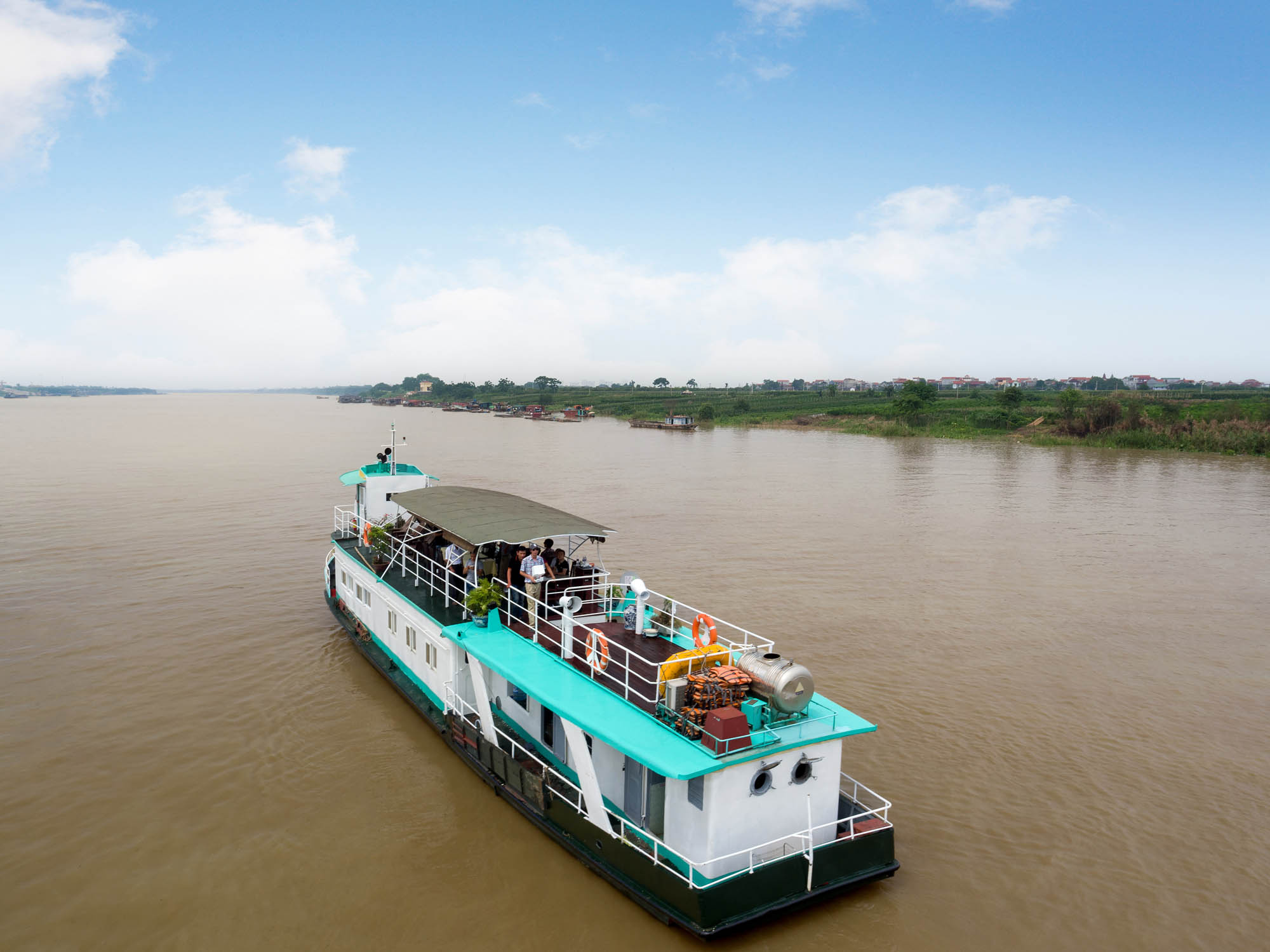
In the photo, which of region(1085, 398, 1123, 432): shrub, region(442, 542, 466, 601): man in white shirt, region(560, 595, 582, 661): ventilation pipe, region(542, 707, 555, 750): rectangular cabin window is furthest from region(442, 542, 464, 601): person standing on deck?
region(1085, 398, 1123, 432): shrub

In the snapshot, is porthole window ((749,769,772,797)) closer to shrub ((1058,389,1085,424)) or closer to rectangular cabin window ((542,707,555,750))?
rectangular cabin window ((542,707,555,750))

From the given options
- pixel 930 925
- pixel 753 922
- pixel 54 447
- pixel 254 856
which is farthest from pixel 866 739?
pixel 54 447

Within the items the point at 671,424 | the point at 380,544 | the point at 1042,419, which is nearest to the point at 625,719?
the point at 380,544

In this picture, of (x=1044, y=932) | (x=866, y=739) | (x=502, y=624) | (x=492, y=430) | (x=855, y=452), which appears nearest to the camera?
(x=1044, y=932)

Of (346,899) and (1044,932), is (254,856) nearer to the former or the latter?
(346,899)

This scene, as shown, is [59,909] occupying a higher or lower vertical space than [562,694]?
lower
